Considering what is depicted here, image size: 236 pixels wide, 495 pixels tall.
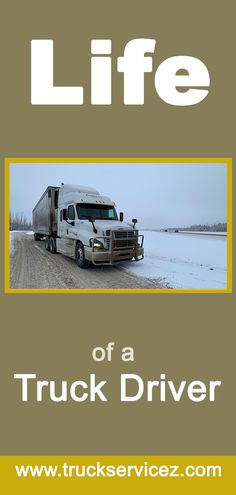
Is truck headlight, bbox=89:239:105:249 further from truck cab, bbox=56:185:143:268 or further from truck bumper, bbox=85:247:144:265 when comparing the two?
truck bumper, bbox=85:247:144:265

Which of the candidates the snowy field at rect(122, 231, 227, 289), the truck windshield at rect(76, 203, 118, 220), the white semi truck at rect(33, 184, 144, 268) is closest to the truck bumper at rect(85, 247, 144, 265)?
the white semi truck at rect(33, 184, 144, 268)

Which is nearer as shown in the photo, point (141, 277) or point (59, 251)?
point (141, 277)

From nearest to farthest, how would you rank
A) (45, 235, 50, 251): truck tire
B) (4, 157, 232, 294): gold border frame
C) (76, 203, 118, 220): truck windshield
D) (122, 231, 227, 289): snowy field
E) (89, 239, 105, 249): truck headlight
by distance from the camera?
(4, 157, 232, 294): gold border frame → (122, 231, 227, 289): snowy field → (89, 239, 105, 249): truck headlight → (76, 203, 118, 220): truck windshield → (45, 235, 50, 251): truck tire

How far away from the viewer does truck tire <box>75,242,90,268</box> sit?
21.4ft

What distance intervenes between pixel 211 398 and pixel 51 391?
89.7 inches

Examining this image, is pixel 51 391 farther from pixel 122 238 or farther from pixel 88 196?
pixel 88 196

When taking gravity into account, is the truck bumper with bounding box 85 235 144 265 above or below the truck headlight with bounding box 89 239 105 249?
below

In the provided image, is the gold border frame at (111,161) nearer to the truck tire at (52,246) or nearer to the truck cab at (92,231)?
the truck cab at (92,231)

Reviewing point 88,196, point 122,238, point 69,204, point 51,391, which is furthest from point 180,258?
point 51,391

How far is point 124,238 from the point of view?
6.50m

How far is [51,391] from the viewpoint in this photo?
3.44 metres

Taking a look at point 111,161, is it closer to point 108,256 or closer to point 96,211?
point 108,256

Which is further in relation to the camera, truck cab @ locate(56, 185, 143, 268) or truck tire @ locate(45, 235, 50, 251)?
truck tire @ locate(45, 235, 50, 251)

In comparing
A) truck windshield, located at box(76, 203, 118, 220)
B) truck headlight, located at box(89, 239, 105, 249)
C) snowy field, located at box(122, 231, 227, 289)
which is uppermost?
truck windshield, located at box(76, 203, 118, 220)
